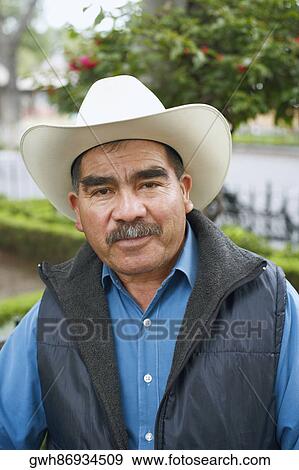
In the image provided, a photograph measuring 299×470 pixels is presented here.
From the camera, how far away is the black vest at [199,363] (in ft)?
3.79

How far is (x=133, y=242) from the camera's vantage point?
1134mm

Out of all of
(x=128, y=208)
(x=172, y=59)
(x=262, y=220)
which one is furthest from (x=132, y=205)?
(x=262, y=220)

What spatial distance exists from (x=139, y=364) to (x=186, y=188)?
37 cm

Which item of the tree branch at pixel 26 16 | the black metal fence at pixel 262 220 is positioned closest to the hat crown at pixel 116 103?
the tree branch at pixel 26 16

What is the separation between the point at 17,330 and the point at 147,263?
349 millimetres

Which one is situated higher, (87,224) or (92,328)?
(87,224)

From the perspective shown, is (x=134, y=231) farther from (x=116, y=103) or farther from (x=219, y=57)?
(x=219, y=57)

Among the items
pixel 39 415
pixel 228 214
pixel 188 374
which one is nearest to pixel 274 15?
pixel 188 374

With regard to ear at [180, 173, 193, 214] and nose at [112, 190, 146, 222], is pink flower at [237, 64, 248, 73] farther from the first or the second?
nose at [112, 190, 146, 222]

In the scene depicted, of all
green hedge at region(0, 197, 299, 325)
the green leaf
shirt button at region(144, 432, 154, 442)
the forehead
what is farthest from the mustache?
green hedge at region(0, 197, 299, 325)

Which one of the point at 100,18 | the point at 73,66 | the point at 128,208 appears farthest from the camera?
the point at 73,66

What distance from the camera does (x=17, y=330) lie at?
1314 mm
